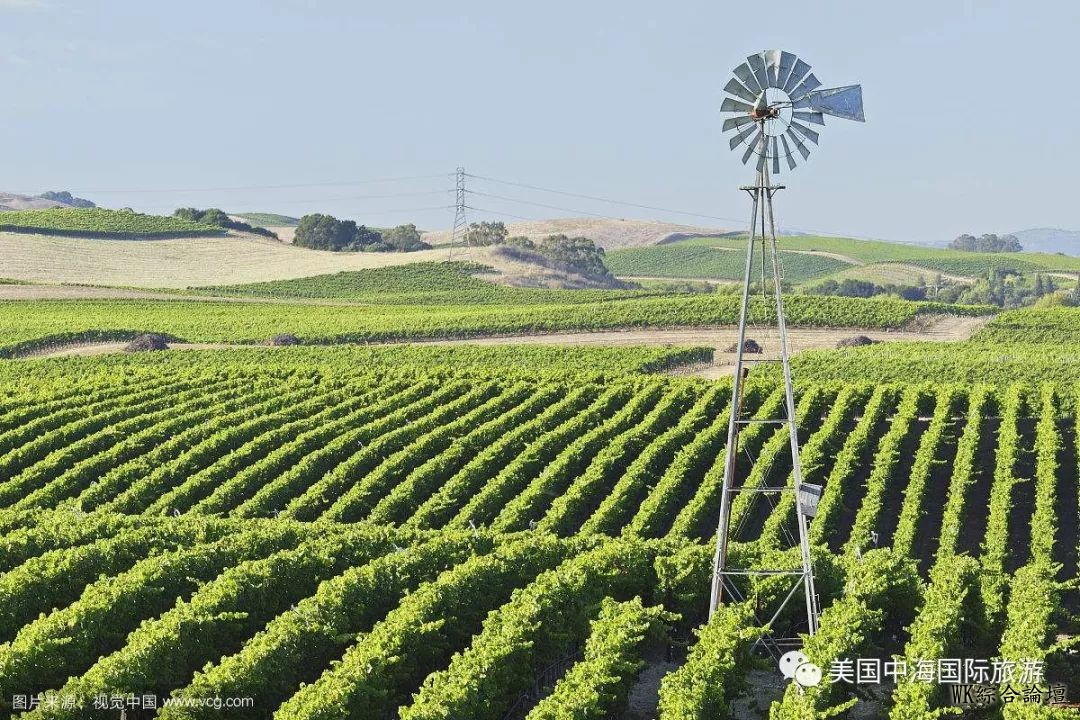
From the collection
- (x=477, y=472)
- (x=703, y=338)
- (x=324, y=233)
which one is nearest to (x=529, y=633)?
(x=477, y=472)

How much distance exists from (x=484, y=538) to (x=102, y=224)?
5033 inches

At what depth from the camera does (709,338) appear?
3159 inches

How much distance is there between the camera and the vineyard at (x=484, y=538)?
23891 millimetres

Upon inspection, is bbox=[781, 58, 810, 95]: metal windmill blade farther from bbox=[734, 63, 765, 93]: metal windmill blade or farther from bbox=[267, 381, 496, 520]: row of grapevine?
bbox=[267, 381, 496, 520]: row of grapevine

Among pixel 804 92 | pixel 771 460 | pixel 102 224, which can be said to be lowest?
pixel 771 460

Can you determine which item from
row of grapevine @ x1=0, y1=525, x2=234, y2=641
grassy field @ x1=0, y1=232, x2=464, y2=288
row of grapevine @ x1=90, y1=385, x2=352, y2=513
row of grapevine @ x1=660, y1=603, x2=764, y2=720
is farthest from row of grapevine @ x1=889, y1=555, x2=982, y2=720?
grassy field @ x1=0, y1=232, x2=464, y2=288

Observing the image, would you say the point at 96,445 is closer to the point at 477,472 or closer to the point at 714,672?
the point at 477,472

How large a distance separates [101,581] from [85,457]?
1947 centimetres

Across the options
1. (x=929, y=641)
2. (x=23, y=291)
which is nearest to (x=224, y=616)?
(x=929, y=641)

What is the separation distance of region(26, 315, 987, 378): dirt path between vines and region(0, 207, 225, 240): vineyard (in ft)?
227

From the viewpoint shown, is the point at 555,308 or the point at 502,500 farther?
the point at 555,308

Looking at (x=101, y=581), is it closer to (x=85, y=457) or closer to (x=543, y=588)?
(x=543, y=588)

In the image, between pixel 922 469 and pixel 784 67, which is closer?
pixel 784 67

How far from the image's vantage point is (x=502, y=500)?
41281 mm
